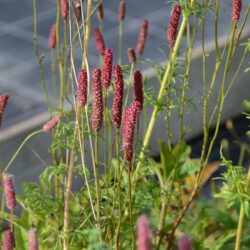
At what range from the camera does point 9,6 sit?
568 cm

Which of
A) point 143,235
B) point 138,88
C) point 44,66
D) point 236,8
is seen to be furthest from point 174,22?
point 44,66

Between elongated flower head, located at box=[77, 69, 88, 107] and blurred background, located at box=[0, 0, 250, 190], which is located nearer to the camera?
elongated flower head, located at box=[77, 69, 88, 107]

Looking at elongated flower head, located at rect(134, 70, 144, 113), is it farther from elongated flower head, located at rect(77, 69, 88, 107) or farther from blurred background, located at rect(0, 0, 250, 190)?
blurred background, located at rect(0, 0, 250, 190)

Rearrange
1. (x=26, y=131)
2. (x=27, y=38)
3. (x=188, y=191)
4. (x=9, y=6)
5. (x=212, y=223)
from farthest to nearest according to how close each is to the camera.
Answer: (x=9, y=6)
(x=27, y=38)
(x=26, y=131)
(x=188, y=191)
(x=212, y=223)

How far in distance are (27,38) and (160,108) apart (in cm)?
281

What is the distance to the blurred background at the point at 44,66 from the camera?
394 centimetres

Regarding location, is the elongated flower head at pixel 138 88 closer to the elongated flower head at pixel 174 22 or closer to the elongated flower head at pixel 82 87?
the elongated flower head at pixel 82 87

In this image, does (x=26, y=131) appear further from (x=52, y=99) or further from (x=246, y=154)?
(x=246, y=154)

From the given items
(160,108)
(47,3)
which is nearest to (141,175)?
(160,108)

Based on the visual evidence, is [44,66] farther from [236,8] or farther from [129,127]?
[129,127]

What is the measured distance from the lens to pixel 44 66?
4.93 meters

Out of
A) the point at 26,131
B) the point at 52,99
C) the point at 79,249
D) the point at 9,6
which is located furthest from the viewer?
the point at 9,6

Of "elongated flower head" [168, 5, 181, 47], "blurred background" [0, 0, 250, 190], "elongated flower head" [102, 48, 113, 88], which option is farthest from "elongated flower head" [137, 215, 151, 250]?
"blurred background" [0, 0, 250, 190]

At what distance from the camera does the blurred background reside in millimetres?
3938
